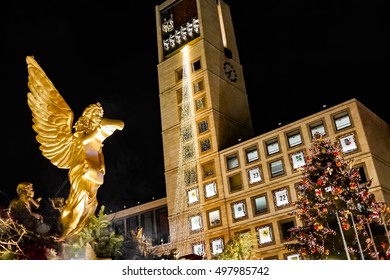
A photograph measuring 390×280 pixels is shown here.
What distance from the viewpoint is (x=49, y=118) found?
11.8 meters

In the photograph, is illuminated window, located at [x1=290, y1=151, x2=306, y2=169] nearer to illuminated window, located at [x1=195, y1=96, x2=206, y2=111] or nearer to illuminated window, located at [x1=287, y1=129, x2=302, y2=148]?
illuminated window, located at [x1=287, y1=129, x2=302, y2=148]

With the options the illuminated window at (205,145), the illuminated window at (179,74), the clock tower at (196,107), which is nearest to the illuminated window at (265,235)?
the clock tower at (196,107)

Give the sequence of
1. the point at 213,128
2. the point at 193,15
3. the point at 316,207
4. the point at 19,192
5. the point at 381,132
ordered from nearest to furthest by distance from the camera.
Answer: the point at 19,192 → the point at 316,207 → the point at 381,132 → the point at 213,128 → the point at 193,15

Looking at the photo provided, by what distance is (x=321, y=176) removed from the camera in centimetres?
2197

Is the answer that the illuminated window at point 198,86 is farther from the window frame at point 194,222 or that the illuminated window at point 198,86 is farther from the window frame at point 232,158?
the window frame at point 194,222

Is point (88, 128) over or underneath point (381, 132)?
underneath

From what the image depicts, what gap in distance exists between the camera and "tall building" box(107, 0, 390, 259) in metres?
39.5

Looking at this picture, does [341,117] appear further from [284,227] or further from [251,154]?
[284,227]

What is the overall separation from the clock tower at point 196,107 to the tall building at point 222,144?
4.5 inches

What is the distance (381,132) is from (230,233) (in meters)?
17.4

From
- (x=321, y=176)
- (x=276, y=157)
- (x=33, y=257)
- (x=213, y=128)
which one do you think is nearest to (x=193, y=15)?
(x=213, y=128)

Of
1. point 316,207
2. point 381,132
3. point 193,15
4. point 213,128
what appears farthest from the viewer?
point 193,15

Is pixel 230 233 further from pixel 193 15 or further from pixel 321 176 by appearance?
pixel 193 15

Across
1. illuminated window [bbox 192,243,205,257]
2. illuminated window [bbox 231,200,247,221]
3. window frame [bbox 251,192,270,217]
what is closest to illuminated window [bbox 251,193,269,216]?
window frame [bbox 251,192,270,217]
